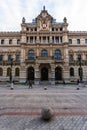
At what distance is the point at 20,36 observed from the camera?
51531mm

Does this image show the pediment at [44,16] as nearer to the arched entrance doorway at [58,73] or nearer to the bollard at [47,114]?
the arched entrance doorway at [58,73]

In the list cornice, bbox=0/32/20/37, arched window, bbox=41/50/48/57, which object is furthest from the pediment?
arched window, bbox=41/50/48/57

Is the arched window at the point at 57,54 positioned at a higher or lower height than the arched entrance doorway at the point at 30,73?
higher

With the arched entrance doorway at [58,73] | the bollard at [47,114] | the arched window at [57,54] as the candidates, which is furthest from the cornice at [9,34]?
the bollard at [47,114]

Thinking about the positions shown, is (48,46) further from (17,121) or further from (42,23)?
(17,121)

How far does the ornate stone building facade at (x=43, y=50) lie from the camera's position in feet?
159

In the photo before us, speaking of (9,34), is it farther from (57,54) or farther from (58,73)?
(58,73)

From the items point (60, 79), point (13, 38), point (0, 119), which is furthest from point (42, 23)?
point (0, 119)

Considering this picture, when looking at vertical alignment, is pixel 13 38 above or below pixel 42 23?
below

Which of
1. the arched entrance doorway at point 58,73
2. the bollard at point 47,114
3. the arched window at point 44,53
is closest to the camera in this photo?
the bollard at point 47,114

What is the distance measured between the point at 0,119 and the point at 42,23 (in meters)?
46.5

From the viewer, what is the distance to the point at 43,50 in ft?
166

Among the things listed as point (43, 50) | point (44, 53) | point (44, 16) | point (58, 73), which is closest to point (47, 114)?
point (58, 73)

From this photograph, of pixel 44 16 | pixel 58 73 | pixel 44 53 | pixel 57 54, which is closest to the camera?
pixel 58 73
